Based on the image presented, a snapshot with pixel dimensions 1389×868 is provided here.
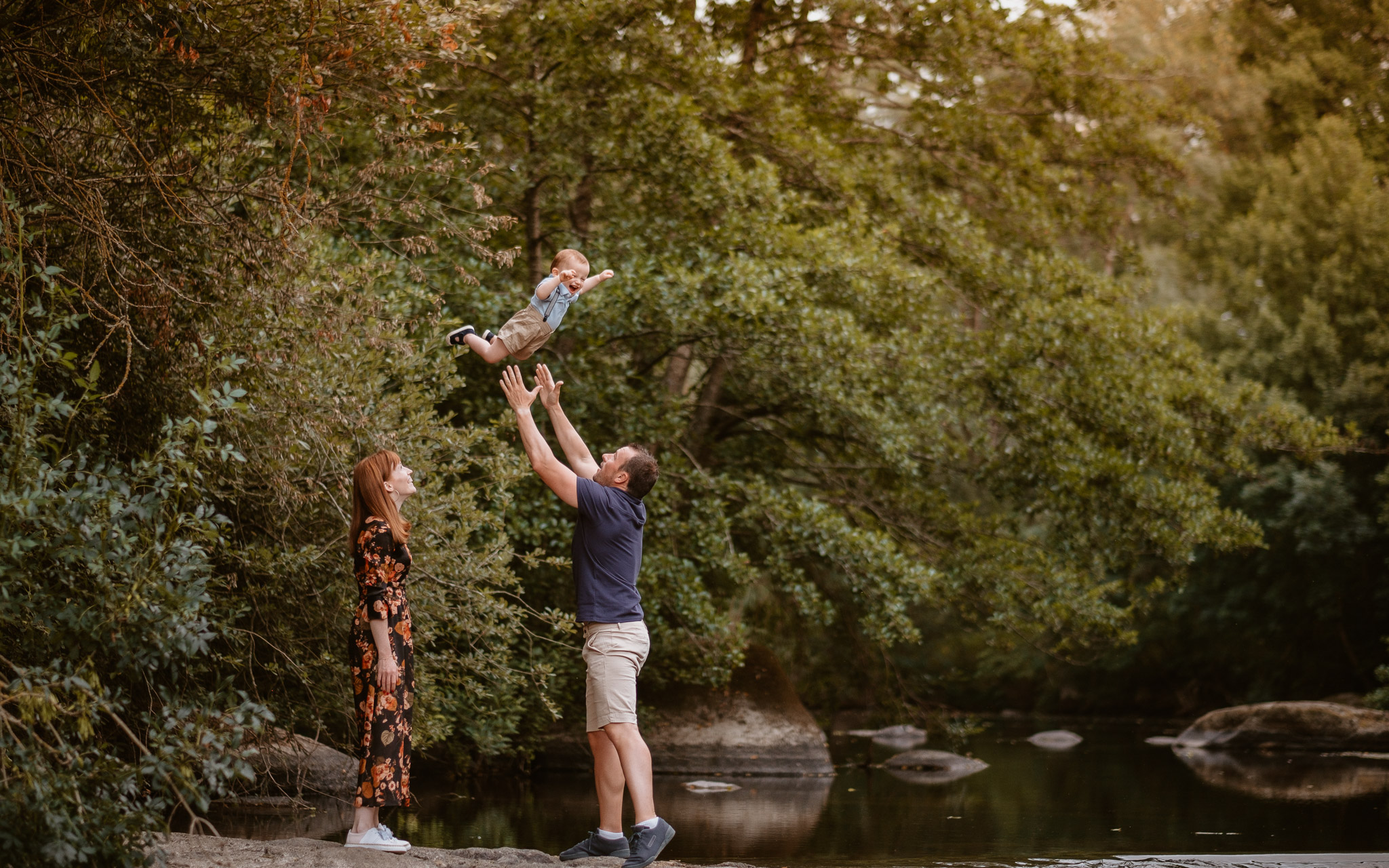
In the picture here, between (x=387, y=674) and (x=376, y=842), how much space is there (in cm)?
84

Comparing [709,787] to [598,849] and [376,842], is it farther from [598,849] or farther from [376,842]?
[376,842]

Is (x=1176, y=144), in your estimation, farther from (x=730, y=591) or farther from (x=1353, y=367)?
(x=730, y=591)

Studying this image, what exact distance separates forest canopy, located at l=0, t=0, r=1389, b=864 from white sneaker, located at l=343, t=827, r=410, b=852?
2.47ft

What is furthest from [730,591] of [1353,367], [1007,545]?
[1353,367]

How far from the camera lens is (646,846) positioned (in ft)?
19.0

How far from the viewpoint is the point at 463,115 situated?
44.0 ft

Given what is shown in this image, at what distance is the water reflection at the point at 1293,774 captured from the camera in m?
12.4

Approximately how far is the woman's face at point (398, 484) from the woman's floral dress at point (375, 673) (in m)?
0.20

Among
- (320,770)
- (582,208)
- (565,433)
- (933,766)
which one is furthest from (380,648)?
(933,766)

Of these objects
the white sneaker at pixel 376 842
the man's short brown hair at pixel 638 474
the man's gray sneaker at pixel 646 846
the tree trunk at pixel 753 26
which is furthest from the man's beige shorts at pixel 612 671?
the tree trunk at pixel 753 26

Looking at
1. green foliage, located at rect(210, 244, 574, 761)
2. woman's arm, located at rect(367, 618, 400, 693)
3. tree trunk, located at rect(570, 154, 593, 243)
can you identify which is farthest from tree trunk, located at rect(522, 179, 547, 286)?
woman's arm, located at rect(367, 618, 400, 693)

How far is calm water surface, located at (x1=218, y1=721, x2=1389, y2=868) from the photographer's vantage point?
27.9ft

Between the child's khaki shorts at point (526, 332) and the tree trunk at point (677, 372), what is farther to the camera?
the tree trunk at point (677, 372)

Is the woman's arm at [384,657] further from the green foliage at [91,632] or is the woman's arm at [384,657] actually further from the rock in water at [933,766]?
the rock in water at [933,766]
